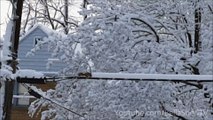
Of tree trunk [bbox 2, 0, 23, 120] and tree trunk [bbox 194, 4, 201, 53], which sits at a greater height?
tree trunk [bbox 194, 4, 201, 53]

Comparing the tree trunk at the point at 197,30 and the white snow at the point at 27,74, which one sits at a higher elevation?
the tree trunk at the point at 197,30

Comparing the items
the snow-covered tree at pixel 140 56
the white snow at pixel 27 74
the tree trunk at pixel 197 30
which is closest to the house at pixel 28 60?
the snow-covered tree at pixel 140 56

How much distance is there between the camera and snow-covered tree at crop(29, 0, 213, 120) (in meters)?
6.18

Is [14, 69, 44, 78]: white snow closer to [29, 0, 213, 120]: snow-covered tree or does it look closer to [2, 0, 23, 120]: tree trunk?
[2, 0, 23, 120]: tree trunk

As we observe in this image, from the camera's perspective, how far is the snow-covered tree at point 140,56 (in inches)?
243

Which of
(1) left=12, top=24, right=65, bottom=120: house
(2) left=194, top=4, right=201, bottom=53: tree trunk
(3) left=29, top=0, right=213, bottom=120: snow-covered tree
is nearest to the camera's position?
(3) left=29, top=0, right=213, bottom=120: snow-covered tree

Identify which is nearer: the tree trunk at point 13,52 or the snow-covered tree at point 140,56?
the tree trunk at point 13,52

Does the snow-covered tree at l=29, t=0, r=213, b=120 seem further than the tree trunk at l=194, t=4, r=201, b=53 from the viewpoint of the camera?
No

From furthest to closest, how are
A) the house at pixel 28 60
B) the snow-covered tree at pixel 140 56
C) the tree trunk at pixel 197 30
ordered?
the house at pixel 28 60
the tree trunk at pixel 197 30
the snow-covered tree at pixel 140 56

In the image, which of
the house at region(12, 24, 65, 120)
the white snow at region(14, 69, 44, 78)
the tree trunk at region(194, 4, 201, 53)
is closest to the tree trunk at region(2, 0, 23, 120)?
the white snow at region(14, 69, 44, 78)

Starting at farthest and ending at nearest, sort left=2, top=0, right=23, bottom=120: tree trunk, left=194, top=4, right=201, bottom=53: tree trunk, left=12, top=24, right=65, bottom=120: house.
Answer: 1. left=12, top=24, right=65, bottom=120: house
2. left=194, top=4, right=201, bottom=53: tree trunk
3. left=2, top=0, right=23, bottom=120: tree trunk

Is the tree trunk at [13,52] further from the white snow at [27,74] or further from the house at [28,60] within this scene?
the house at [28,60]

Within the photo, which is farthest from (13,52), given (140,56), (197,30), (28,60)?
(28,60)

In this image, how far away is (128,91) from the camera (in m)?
6.24
